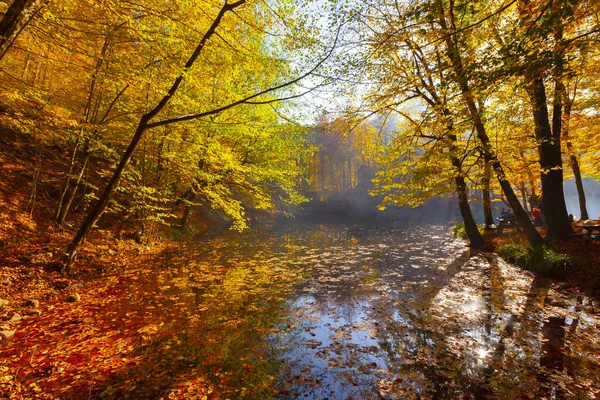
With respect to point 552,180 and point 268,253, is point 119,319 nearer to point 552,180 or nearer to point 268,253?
point 268,253

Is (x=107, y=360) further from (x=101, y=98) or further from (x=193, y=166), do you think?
(x=101, y=98)

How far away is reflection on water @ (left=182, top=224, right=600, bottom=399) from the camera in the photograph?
381cm

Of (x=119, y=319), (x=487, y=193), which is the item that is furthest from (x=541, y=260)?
(x=119, y=319)

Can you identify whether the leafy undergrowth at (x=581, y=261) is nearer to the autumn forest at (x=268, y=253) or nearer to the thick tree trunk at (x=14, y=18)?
the autumn forest at (x=268, y=253)

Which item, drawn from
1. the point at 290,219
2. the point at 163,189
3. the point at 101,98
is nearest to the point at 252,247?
the point at 163,189

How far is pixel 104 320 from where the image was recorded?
18.1 feet

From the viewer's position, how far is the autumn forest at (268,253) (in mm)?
4055

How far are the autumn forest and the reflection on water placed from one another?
5cm

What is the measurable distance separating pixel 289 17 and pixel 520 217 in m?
11.7

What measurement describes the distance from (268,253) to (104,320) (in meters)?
9.21

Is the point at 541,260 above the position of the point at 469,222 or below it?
below

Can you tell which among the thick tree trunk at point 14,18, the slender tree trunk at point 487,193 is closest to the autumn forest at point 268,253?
the thick tree trunk at point 14,18

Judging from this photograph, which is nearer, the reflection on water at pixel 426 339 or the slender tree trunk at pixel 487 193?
the reflection on water at pixel 426 339

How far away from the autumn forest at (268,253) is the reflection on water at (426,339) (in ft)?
0.15
